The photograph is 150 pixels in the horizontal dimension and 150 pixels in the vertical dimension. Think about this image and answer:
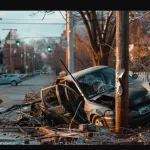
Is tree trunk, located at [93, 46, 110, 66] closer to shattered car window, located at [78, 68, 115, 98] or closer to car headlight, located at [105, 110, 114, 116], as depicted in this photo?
shattered car window, located at [78, 68, 115, 98]

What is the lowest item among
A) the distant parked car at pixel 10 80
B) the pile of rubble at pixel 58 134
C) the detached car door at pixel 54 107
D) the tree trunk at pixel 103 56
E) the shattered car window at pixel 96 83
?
the distant parked car at pixel 10 80

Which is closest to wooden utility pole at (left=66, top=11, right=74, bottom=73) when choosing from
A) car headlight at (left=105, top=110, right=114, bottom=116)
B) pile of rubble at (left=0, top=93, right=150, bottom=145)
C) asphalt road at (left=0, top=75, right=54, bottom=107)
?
asphalt road at (left=0, top=75, right=54, bottom=107)

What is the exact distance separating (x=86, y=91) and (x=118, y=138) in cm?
227

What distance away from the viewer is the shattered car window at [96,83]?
936 centimetres

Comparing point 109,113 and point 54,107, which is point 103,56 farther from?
point 109,113

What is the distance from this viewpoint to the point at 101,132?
25.1ft

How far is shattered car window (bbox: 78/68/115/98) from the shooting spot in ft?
30.7

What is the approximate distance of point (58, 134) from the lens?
7234 millimetres

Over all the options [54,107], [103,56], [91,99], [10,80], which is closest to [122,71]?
[91,99]

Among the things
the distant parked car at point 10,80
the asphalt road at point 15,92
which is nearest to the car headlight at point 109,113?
the asphalt road at point 15,92

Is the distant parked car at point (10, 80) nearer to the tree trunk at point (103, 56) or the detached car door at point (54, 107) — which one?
the tree trunk at point (103, 56)
